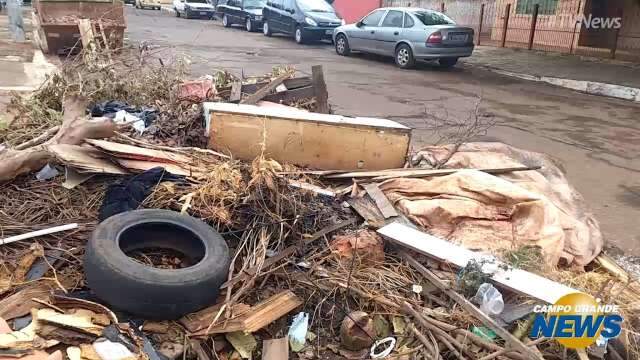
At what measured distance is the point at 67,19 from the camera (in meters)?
13.5

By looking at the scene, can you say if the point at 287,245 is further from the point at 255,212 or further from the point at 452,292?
the point at 452,292

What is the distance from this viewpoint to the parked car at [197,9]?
30.8 meters

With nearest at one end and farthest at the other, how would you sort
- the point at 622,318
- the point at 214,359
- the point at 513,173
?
the point at 214,359, the point at 622,318, the point at 513,173

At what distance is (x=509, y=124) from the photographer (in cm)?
956

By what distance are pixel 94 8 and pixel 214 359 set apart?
13390 mm

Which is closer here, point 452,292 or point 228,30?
point 452,292

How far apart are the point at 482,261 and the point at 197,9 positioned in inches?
1192

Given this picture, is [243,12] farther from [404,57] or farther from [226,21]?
[404,57]

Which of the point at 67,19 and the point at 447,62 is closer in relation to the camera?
the point at 67,19

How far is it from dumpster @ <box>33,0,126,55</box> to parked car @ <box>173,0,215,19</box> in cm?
1711

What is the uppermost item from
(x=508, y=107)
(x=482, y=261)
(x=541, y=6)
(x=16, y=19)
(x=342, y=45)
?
(x=541, y=6)

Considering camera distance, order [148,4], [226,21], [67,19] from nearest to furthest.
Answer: [67,19], [226,21], [148,4]

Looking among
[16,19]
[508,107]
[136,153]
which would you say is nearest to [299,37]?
[16,19]

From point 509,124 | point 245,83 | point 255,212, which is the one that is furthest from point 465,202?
point 509,124
